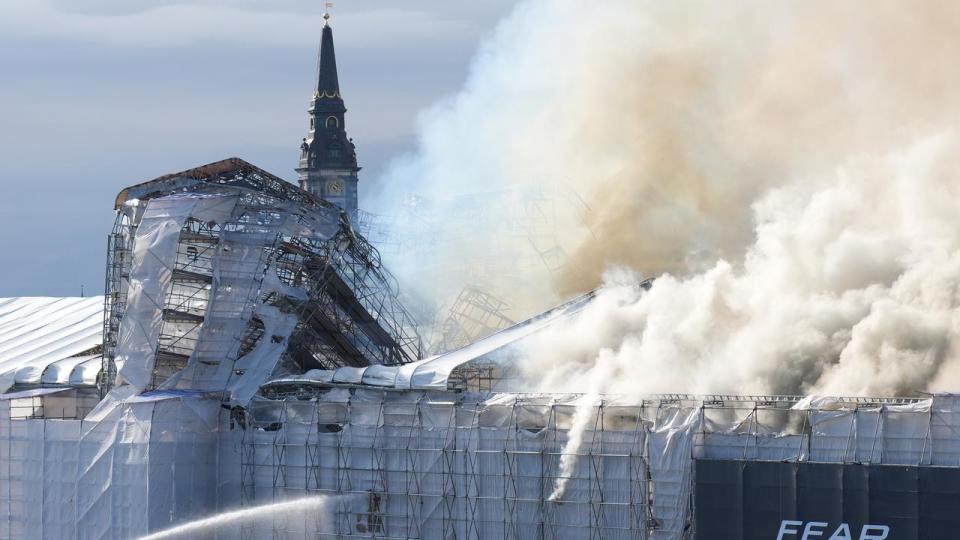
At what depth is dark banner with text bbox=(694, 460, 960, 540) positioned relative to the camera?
65.6 m

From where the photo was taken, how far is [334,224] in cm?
8969

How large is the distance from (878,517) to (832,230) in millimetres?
17067

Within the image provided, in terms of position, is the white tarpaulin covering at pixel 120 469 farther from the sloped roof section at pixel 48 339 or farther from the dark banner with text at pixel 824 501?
the dark banner with text at pixel 824 501

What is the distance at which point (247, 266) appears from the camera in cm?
8544

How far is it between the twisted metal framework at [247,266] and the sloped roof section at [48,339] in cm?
844

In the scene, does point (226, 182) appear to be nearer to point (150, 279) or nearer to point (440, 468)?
point (150, 279)

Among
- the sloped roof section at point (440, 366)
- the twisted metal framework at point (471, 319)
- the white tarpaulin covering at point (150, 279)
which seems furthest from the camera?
the twisted metal framework at point (471, 319)

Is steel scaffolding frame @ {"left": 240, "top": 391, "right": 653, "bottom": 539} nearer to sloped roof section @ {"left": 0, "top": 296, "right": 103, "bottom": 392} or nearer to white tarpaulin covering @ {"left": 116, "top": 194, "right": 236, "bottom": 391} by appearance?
white tarpaulin covering @ {"left": 116, "top": 194, "right": 236, "bottom": 391}

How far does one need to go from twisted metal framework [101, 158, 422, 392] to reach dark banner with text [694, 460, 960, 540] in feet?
85.5

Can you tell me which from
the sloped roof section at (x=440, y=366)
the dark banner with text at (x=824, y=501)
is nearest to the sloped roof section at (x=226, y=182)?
the sloped roof section at (x=440, y=366)

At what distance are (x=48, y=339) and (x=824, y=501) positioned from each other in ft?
183

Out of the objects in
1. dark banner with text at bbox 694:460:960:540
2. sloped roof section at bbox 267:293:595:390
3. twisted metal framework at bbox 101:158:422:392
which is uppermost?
twisted metal framework at bbox 101:158:422:392

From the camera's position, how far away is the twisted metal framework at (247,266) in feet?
281

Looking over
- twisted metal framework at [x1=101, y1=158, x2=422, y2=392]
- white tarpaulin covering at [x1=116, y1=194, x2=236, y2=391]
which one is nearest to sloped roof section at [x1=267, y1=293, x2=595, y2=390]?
twisted metal framework at [x1=101, y1=158, x2=422, y2=392]
